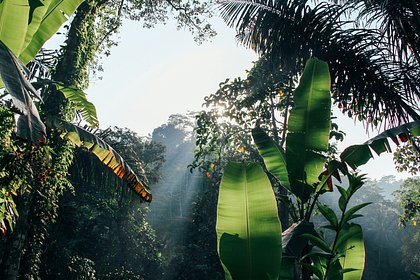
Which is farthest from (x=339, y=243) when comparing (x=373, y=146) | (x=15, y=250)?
(x=15, y=250)

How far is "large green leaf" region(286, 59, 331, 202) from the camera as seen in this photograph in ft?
8.28

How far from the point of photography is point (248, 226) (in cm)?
203

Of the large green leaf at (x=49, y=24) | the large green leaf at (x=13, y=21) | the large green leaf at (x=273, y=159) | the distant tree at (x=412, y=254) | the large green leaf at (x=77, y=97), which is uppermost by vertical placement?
the large green leaf at (x=49, y=24)

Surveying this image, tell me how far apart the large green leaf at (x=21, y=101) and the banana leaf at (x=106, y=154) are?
255 centimetres

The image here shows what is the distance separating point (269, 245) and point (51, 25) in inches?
126

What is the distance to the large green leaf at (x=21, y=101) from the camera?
4.89 feet

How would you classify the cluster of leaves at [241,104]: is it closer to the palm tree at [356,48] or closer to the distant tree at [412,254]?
the palm tree at [356,48]

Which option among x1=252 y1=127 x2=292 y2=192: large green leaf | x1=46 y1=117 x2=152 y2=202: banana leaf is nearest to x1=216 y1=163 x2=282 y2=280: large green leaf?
x1=252 y1=127 x2=292 y2=192: large green leaf

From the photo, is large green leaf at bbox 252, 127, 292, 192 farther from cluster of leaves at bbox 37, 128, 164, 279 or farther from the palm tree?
cluster of leaves at bbox 37, 128, 164, 279

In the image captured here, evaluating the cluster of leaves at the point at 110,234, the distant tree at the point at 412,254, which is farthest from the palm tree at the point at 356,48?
the distant tree at the point at 412,254

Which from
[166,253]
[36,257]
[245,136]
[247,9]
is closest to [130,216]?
[166,253]

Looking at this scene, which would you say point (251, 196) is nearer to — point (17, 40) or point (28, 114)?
point (28, 114)

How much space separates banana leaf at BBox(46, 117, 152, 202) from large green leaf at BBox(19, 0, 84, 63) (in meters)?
1.09

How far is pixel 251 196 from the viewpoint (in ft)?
6.74
